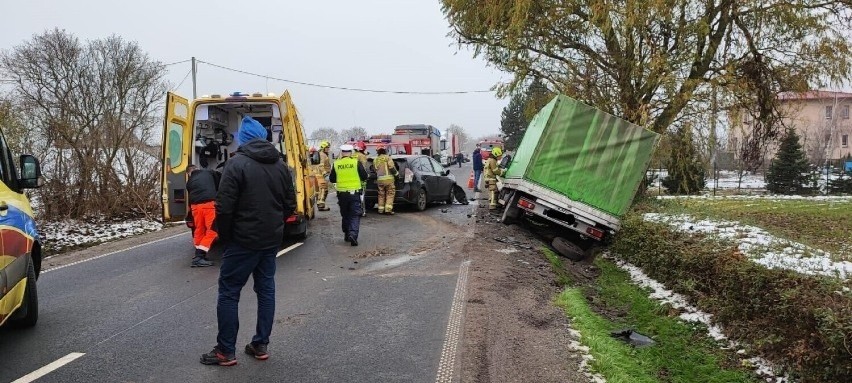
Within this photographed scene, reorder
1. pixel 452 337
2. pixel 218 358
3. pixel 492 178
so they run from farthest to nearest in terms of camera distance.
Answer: pixel 492 178 < pixel 452 337 < pixel 218 358

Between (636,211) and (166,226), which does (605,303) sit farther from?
(166,226)

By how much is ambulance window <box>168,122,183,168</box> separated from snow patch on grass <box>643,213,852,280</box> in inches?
288

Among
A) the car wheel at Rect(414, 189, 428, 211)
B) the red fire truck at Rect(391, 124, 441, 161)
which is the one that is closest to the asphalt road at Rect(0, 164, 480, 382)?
the car wheel at Rect(414, 189, 428, 211)

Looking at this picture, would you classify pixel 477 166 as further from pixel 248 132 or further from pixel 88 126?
pixel 248 132

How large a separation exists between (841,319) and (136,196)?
54.4ft

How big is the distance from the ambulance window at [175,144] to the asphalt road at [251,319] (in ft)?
4.82

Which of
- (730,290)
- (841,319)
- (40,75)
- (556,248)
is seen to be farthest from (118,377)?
(40,75)

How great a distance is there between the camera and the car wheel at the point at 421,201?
578 inches

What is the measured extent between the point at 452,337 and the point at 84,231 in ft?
40.5

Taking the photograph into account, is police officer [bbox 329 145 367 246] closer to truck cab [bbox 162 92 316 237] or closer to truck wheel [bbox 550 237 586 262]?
truck cab [bbox 162 92 316 237]

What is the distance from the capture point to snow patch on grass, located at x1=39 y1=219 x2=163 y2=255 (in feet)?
40.8

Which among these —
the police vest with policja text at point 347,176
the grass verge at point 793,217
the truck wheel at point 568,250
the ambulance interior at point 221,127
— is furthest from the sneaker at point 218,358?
the truck wheel at point 568,250

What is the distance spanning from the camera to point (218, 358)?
4.45 metres

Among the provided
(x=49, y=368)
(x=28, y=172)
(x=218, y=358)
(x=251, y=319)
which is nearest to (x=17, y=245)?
(x=28, y=172)
